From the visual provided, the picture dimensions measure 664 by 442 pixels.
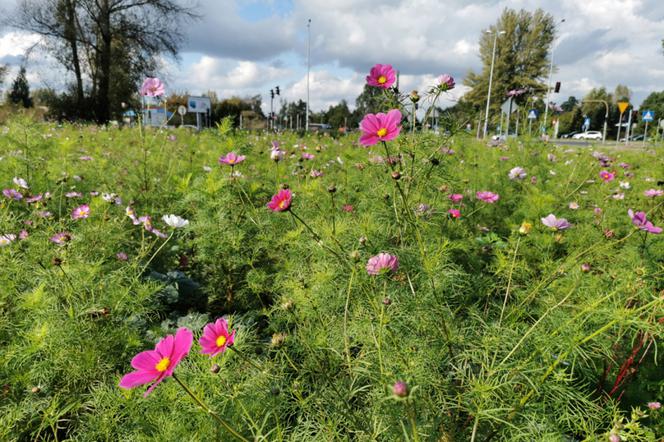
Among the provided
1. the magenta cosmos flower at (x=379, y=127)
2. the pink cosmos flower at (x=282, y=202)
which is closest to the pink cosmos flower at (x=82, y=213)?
the pink cosmos flower at (x=282, y=202)

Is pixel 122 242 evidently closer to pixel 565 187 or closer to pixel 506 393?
pixel 506 393

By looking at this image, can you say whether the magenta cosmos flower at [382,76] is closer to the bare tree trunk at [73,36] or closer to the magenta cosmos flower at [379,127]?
the magenta cosmos flower at [379,127]

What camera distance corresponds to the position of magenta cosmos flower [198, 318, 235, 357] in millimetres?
816

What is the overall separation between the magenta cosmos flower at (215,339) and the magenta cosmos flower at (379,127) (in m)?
0.56

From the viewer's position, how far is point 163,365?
0.73 meters

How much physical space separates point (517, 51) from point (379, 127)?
38.0m

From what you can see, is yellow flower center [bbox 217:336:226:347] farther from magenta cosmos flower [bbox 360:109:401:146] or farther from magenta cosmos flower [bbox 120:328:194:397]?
magenta cosmos flower [bbox 360:109:401:146]

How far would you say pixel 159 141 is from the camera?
15.3 feet

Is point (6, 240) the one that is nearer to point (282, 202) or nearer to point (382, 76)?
point (282, 202)

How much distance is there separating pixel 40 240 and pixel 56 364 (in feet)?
2.26

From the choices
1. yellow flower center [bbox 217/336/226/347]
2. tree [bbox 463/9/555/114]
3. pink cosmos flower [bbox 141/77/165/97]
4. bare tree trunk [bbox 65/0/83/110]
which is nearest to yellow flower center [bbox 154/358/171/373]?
yellow flower center [bbox 217/336/226/347]

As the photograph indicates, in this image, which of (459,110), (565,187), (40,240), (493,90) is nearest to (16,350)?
(40,240)

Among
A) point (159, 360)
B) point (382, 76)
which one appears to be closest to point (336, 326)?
point (159, 360)

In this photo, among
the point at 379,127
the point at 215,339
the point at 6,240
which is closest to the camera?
the point at 215,339
